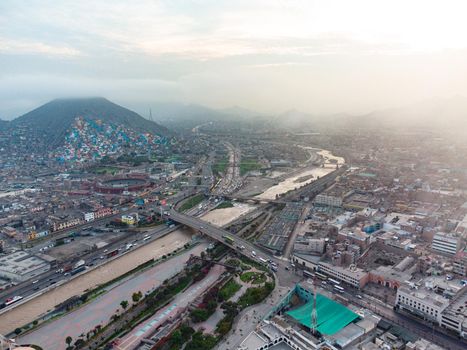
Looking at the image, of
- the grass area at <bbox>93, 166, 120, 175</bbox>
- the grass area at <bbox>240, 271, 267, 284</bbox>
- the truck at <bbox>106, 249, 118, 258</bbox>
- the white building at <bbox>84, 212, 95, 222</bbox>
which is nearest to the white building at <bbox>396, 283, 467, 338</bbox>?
the grass area at <bbox>240, 271, 267, 284</bbox>

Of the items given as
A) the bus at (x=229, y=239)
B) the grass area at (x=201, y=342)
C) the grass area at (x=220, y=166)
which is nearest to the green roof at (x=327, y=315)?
the grass area at (x=201, y=342)

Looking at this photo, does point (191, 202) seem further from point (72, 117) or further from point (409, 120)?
point (409, 120)

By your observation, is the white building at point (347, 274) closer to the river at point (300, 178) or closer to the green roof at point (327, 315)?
the green roof at point (327, 315)

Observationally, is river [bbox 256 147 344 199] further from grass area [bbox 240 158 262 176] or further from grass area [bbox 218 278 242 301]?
grass area [bbox 218 278 242 301]

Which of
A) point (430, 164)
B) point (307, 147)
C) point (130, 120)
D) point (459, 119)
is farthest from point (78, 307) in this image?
point (459, 119)

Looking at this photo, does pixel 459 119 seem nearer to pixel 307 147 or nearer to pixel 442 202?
pixel 307 147

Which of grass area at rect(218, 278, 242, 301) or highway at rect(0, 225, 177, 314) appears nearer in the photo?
grass area at rect(218, 278, 242, 301)
